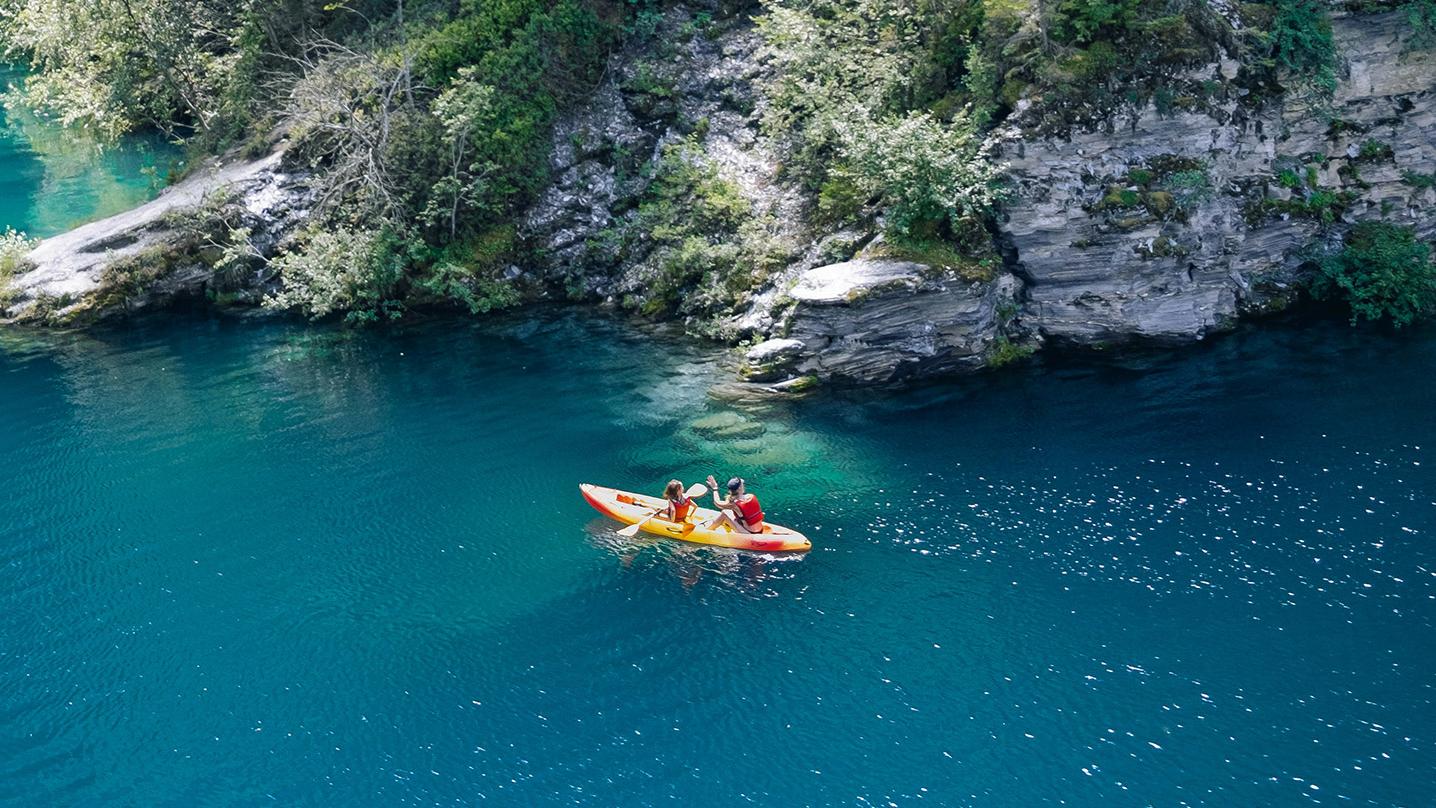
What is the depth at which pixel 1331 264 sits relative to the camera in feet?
91.2

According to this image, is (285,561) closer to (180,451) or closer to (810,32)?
(180,451)

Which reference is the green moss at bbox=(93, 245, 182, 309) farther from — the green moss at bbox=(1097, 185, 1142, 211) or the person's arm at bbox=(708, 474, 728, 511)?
the green moss at bbox=(1097, 185, 1142, 211)

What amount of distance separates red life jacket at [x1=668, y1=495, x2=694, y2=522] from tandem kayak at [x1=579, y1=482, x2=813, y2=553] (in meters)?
0.12

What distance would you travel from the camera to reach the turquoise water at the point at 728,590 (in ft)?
51.4

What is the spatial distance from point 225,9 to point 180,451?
68.3 ft

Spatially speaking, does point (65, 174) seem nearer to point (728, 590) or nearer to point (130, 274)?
point (130, 274)

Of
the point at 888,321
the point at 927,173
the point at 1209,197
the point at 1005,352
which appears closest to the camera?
the point at 888,321

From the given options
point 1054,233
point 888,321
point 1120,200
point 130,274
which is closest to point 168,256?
point 130,274

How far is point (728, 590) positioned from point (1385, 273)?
61.8 ft

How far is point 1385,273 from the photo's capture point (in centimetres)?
2720

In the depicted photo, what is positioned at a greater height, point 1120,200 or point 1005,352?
point 1120,200

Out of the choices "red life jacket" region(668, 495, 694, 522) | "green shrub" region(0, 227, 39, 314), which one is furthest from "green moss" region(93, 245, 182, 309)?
"red life jacket" region(668, 495, 694, 522)

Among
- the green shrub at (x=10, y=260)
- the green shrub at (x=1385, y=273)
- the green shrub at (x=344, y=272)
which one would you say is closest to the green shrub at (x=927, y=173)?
the green shrub at (x=1385, y=273)

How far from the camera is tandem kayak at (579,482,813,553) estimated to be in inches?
814
